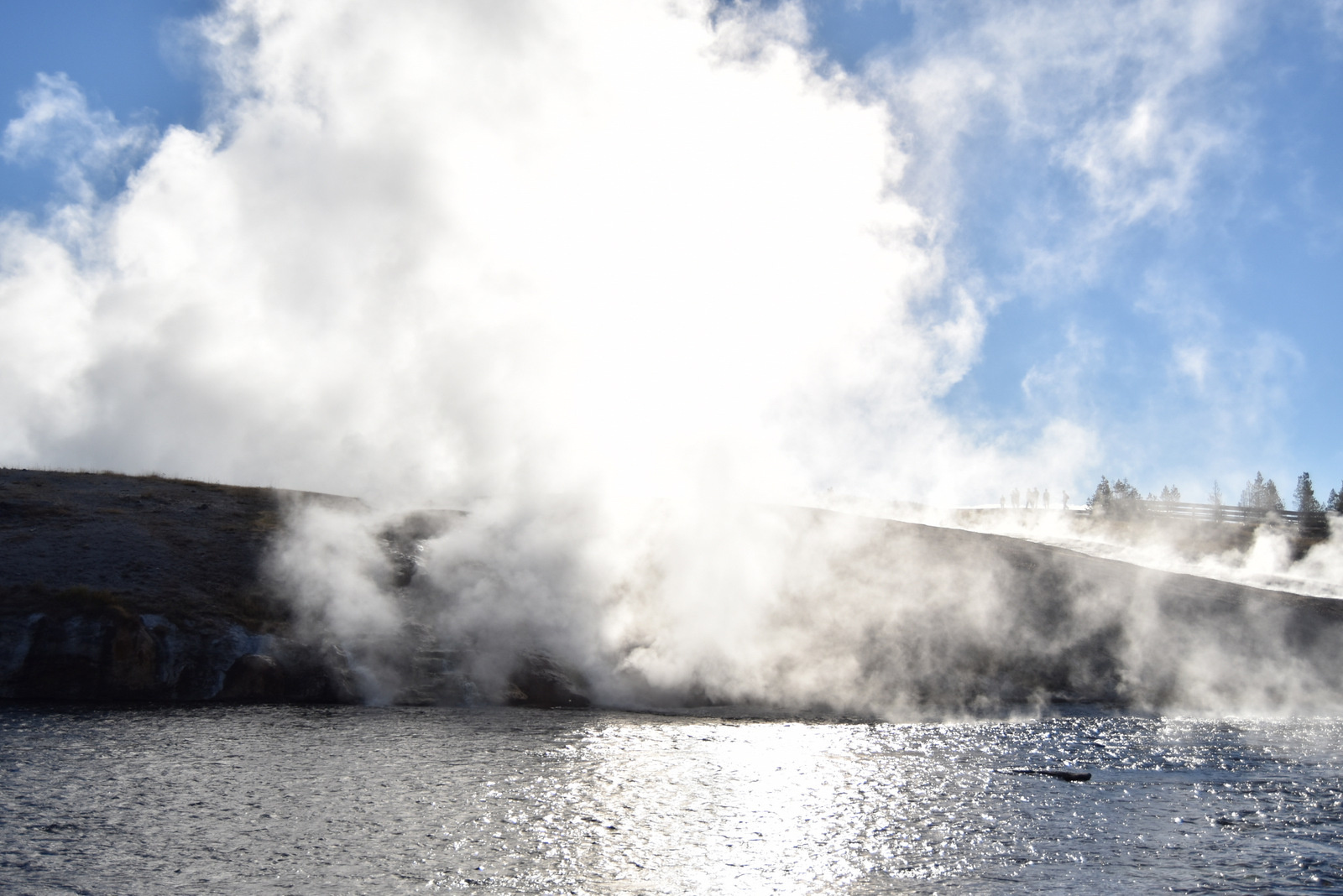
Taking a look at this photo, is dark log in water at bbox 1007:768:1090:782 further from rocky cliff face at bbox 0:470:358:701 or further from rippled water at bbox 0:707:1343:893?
rocky cliff face at bbox 0:470:358:701

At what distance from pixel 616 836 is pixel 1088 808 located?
36.3 ft

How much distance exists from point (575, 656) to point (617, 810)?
16483 mm

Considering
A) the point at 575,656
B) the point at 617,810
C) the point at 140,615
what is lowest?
the point at 617,810

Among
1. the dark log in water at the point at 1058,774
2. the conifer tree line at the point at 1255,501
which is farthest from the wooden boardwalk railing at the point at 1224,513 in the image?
the dark log in water at the point at 1058,774

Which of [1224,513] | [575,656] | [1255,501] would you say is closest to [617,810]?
[575,656]

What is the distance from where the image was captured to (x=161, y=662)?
29.3 m

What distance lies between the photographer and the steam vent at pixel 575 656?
2977 centimetres

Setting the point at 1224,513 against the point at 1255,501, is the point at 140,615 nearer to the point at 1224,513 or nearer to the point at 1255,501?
the point at 1224,513

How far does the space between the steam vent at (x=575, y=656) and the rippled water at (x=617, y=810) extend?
3656 millimetres

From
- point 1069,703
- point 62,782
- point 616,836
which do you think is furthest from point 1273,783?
point 62,782

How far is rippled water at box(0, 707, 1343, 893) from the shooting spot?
514 inches

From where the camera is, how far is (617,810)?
16.8 meters

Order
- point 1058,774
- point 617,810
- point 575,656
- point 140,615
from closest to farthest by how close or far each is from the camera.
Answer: point 617,810
point 1058,774
point 140,615
point 575,656

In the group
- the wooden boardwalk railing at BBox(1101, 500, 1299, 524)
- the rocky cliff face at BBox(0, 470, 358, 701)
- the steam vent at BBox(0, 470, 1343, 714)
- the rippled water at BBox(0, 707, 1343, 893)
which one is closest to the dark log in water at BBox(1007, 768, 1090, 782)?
the rippled water at BBox(0, 707, 1343, 893)
